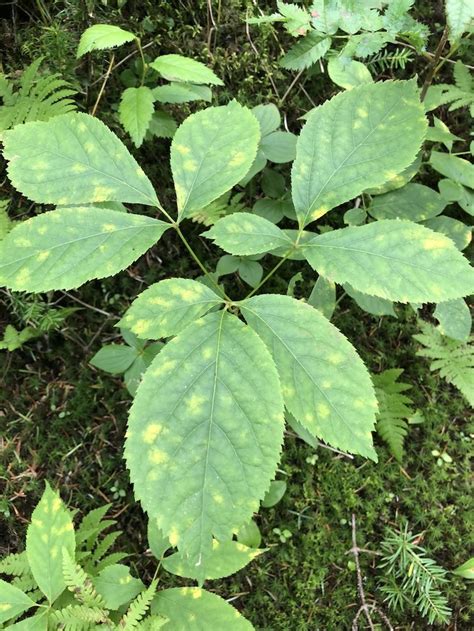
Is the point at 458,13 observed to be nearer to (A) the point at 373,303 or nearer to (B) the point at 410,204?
(B) the point at 410,204

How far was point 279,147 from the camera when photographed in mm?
2352

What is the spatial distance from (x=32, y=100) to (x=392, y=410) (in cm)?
221

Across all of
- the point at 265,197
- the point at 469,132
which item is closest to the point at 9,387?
the point at 265,197

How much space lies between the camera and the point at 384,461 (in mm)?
2574

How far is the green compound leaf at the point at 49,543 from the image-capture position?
1.94m

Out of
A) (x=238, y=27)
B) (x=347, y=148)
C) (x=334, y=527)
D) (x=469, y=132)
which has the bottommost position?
(x=334, y=527)

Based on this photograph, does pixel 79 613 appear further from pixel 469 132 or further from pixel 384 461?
pixel 469 132

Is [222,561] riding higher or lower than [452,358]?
lower

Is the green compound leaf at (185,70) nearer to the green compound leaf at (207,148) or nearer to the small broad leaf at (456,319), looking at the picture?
the green compound leaf at (207,148)

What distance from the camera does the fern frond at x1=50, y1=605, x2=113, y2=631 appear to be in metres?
1.84

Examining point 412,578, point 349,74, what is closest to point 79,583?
point 412,578

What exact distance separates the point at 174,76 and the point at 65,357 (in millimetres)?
1430

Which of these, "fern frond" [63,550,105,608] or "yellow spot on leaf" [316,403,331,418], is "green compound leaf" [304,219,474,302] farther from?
"fern frond" [63,550,105,608]

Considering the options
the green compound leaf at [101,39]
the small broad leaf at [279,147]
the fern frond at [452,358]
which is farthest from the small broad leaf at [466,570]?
the green compound leaf at [101,39]
